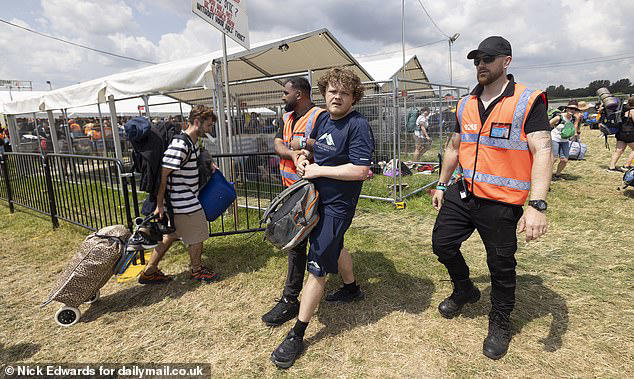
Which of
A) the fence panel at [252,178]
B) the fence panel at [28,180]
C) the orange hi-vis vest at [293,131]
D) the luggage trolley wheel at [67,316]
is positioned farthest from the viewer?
the fence panel at [28,180]

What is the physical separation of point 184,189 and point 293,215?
4.72 ft

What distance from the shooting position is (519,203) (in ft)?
7.39

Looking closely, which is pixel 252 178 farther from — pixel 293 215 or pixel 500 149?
pixel 500 149

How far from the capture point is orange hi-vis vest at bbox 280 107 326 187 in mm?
2811

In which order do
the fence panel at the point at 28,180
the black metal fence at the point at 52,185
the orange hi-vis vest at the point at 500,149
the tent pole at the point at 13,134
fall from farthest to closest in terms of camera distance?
the tent pole at the point at 13,134
the fence panel at the point at 28,180
the black metal fence at the point at 52,185
the orange hi-vis vest at the point at 500,149

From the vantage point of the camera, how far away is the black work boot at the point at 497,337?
238 cm

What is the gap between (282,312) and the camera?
287cm

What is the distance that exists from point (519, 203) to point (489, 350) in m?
1.05

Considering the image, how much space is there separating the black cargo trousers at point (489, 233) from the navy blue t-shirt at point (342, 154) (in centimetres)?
78

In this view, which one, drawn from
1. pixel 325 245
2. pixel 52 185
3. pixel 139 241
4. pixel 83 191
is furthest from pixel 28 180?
pixel 325 245

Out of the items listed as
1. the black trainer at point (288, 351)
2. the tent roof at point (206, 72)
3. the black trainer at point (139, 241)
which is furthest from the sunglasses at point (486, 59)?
the tent roof at point (206, 72)

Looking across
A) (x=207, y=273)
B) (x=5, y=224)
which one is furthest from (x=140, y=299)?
(x=5, y=224)

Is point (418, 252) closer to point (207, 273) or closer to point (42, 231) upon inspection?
point (207, 273)

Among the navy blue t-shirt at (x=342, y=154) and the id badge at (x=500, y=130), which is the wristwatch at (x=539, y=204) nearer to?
the id badge at (x=500, y=130)
